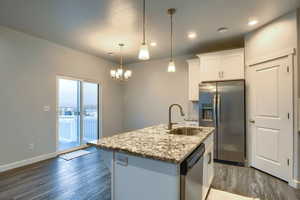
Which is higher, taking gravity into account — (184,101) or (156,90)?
(156,90)

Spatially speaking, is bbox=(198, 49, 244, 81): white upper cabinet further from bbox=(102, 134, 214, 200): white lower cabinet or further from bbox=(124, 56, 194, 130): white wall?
bbox=(102, 134, 214, 200): white lower cabinet

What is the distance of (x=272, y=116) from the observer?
2951 mm

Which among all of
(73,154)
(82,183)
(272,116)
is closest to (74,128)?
(73,154)

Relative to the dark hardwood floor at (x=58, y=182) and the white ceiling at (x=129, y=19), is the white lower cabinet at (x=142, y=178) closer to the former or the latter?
the dark hardwood floor at (x=58, y=182)

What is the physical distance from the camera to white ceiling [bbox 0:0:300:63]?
2.39 meters

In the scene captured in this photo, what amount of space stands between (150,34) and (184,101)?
231cm

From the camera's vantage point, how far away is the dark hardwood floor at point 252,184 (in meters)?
2.34

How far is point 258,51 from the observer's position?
3.20 meters

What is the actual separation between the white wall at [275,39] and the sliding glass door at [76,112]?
4264mm

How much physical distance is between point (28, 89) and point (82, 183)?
2341mm

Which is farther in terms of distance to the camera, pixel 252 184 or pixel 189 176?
pixel 252 184

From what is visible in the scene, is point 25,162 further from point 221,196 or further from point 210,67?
point 210,67

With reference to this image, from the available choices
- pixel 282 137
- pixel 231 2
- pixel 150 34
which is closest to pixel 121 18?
pixel 150 34

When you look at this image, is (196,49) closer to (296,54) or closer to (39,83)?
(296,54)
